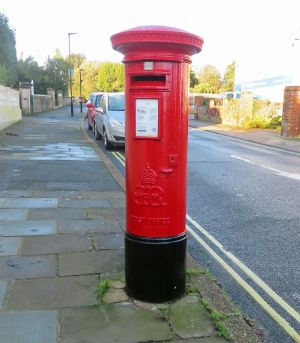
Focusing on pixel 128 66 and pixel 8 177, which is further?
pixel 8 177

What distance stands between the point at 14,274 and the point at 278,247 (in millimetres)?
2841

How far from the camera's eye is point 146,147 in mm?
3115

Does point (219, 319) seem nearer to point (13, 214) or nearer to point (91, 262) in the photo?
point (91, 262)

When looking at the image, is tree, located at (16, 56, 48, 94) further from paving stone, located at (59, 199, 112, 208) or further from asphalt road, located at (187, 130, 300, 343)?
paving stone, located at (59, 199, 112, 208)

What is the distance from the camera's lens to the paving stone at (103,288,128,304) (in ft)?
10.6

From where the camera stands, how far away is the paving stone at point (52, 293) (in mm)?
3146

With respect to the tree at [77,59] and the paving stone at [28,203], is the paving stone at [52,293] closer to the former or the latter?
the paving stone at [28,203]

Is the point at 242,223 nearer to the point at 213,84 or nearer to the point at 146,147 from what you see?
the point at 146,147

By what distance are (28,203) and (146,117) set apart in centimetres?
363

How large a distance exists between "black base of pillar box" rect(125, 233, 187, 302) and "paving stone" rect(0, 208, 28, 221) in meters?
2.57

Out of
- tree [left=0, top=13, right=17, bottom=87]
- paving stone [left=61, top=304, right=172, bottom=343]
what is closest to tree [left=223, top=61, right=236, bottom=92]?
tree [left=0, top=13, right=17, bottom=87]

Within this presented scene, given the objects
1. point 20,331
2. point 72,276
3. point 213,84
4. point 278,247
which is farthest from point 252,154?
point 213,84

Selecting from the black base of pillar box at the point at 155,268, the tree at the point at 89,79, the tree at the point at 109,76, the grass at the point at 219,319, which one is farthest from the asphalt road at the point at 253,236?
the tree at the point at 89,79

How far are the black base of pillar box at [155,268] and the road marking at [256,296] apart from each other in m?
0.73
